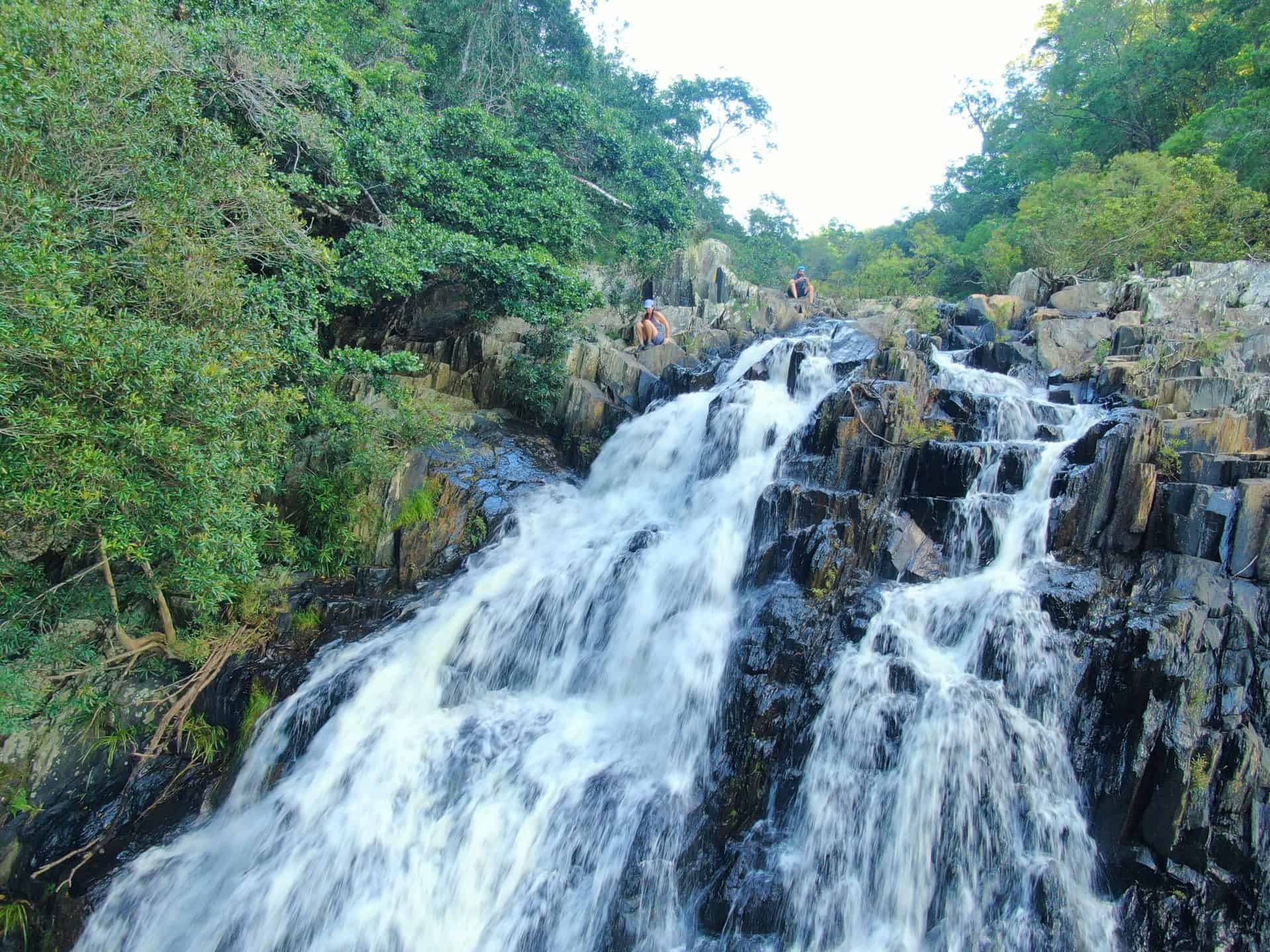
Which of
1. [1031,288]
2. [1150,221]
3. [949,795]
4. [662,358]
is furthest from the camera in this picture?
[1031,288]

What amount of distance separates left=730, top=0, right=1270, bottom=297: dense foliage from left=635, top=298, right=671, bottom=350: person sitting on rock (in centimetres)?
871

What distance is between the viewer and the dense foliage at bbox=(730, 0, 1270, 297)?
13945 mm

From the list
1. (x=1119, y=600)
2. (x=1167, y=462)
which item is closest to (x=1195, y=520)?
(x=1167, y=462)

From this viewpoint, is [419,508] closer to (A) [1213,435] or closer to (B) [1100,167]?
(A) [1213,435]

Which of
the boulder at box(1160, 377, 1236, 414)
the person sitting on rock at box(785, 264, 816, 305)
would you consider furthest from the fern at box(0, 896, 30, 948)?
the person sitting on rock at box(785, 264, 816, 305)

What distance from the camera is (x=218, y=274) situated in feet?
24.3

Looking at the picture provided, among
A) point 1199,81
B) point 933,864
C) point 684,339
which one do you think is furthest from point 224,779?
point 1199,81

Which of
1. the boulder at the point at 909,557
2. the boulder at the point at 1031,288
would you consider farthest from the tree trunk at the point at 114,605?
the boulder at the point at 1031,288

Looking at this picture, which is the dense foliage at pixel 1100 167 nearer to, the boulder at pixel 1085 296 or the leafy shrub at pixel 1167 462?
the boulder at pixel 1085 296

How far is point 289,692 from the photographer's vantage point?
7.92 m

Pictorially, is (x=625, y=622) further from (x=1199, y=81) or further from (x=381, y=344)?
(x=1199, y=81)

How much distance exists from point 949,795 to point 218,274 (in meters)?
9.30

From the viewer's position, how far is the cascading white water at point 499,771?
5.84m

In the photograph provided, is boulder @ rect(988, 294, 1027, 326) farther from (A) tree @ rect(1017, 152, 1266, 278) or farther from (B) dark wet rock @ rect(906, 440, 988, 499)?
(B) dark wet rock @ rect(906, 440, 988, 499)
